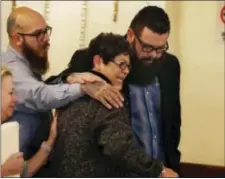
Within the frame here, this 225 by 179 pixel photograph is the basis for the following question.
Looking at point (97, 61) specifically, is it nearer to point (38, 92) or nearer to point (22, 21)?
point (38, 92)

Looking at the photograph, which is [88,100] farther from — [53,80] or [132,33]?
[132,33]

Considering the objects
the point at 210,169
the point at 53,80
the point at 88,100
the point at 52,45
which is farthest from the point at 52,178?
the point at 210,169

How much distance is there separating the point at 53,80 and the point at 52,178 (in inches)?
17.1

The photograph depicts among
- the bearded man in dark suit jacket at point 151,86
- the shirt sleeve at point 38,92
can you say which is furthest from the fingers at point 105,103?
the bearded man in dark suit jacket at point 151,86

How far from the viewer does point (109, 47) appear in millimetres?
1711

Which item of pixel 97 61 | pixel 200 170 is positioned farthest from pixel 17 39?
pixel 200 170

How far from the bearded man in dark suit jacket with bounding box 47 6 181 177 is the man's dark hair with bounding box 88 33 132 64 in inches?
7.7

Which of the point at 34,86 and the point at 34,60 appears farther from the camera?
the point at 34,60

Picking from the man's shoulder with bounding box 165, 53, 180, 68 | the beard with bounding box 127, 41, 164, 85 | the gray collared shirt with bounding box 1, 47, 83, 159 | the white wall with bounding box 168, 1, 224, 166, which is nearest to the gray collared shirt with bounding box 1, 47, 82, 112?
the gray collared shirt with bounding box 1, 47, 83, 159

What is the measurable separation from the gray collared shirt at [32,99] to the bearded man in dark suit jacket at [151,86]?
14cm

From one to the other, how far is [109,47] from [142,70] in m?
0.34

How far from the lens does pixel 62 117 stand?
1729 mm

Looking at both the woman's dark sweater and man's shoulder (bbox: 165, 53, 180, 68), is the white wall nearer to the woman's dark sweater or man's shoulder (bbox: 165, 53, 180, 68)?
man's shoulder (bbox: 165, 53, 180, 68)

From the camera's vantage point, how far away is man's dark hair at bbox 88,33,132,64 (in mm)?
1705
